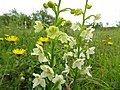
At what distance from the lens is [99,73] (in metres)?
2.47

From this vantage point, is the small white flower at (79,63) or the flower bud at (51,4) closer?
the flower bud at (51,4)

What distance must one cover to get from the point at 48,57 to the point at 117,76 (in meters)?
0.88

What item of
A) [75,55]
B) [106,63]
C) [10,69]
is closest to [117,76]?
[106,63]

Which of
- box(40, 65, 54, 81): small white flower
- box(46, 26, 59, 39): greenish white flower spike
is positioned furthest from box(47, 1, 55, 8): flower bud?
box(40, 65, 54, 81): small white flower

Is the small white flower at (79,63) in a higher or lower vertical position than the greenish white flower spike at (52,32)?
lower

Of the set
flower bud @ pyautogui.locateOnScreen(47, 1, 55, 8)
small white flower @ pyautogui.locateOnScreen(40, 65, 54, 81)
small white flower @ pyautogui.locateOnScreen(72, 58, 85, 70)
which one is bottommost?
small white flower @ pyautogui.locateOnScreen(40, 65, 54, 81)

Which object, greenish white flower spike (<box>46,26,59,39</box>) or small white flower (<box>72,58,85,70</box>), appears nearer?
greenish white flower spike (<box>46,26,59,39</box>)

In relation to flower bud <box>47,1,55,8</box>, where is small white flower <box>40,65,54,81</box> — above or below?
below

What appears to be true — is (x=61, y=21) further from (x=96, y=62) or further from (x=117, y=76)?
(x=96, y=62)

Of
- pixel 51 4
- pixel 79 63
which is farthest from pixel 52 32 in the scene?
pixel 79 63

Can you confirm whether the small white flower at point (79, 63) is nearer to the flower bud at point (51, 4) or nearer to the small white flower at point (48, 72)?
the small white flower at point (48, 72)

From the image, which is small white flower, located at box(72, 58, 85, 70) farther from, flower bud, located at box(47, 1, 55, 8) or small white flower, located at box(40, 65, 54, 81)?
flower bud, located at box(47, 1, 55, 8)

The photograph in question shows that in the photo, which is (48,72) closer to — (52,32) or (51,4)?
(52,32)

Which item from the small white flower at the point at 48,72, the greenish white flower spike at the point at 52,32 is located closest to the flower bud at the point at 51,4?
the greenish white flower spike at the point at 52,32
